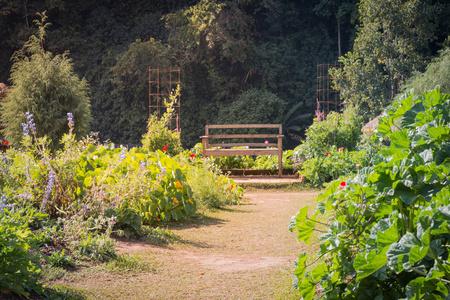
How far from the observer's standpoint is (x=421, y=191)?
1417mm

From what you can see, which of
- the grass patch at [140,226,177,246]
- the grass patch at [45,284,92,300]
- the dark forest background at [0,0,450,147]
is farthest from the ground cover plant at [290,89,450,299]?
the dark forest background at [0,0,450,147]

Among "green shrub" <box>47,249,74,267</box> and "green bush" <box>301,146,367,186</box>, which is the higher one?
"green bush" <box>301,146,367,186</box>

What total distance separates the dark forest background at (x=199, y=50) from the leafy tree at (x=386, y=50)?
2868mm

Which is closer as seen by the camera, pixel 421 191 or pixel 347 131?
pixel 421 191

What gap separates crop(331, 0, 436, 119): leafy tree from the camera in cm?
1026

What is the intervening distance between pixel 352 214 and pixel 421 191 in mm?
491

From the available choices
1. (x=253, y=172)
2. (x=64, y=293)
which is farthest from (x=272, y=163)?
(x=64, y=293)

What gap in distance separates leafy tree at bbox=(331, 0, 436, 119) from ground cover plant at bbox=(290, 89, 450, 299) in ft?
30.0

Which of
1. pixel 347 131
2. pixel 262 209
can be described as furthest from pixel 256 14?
pixel 262 209

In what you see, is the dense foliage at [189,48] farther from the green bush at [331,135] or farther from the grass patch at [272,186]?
the grass patch at [272,186]

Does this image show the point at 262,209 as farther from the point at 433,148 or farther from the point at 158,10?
the point at 158,10

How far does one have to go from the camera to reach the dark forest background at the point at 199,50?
13633mm

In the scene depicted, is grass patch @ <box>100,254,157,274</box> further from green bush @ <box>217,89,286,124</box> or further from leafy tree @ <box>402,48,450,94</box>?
green bush @ <box>217,89,286,124</box>

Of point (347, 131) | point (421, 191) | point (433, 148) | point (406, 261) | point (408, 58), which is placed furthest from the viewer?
point (408, 58)
